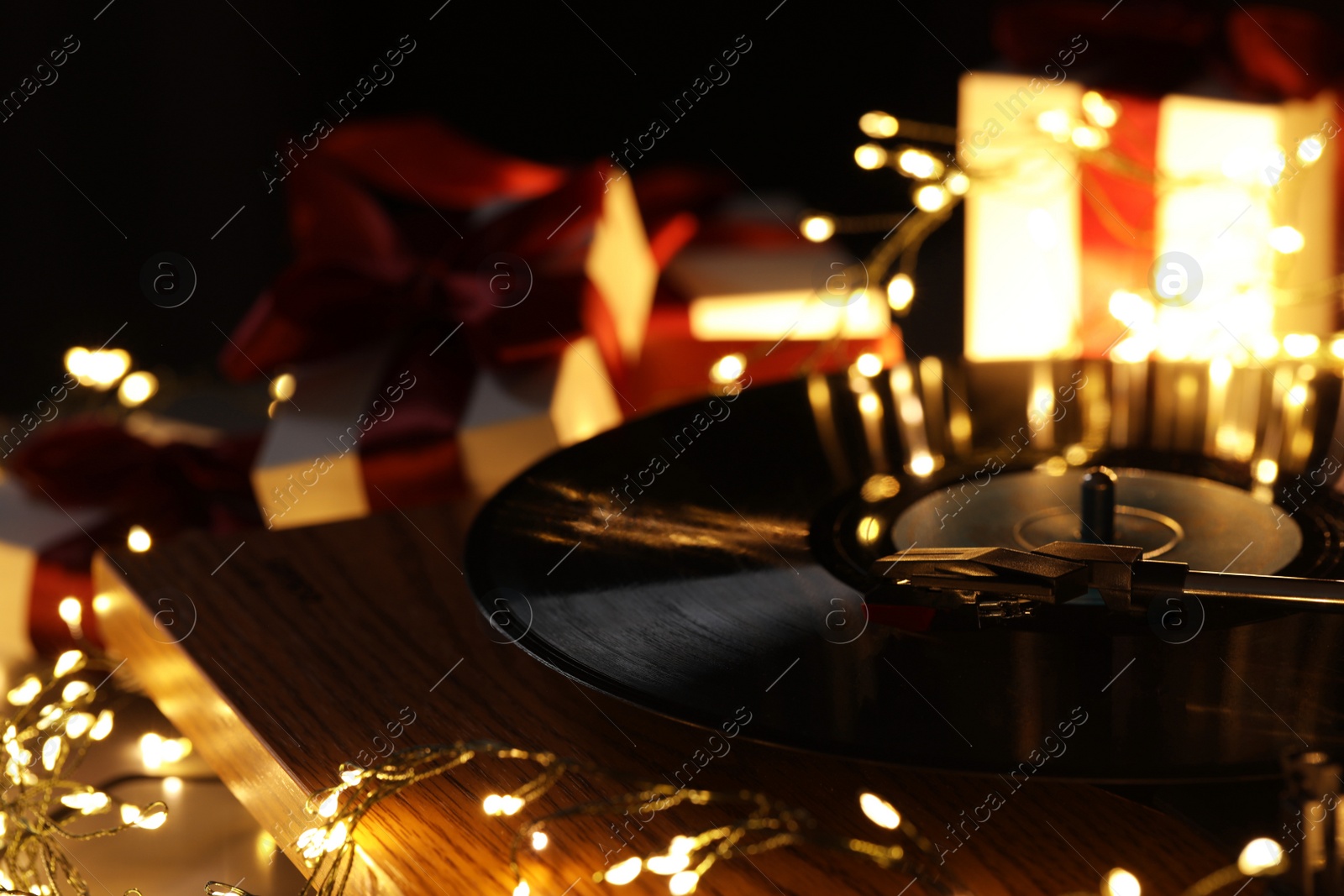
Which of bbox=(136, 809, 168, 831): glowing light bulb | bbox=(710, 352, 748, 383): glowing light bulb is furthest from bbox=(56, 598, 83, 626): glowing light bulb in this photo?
bbox=(710, 352, 748, 383): glowing light bulb

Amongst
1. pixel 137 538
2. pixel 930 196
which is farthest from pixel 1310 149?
pixel 137 538

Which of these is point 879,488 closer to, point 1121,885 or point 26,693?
point 1121,885

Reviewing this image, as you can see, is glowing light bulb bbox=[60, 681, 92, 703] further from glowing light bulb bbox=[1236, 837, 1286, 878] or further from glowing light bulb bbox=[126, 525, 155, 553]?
glowing light bulb bbox=[1236, 837, 1286, 878]

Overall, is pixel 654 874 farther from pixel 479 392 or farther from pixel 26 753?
pixel 479 392

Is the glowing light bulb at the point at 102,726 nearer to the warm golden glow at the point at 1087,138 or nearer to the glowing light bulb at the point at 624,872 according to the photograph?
the glowing light bulb at the point at 624,872

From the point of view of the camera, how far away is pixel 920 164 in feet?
2.73

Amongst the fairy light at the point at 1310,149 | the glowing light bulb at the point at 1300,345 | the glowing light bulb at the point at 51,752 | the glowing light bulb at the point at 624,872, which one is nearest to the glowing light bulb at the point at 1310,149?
the fairy light at the point at 1310,149

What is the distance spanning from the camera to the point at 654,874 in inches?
15.5

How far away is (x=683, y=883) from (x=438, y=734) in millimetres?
126

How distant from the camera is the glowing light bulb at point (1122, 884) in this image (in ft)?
1.25

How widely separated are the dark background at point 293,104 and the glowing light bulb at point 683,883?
0.89 metres

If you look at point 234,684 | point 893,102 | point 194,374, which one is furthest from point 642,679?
point 194,374

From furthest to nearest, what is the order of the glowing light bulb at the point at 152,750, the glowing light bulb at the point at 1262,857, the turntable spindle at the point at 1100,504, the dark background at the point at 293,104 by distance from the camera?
the dark background at the point at 293,104 < the glowing light bulb at the point at 152,750 < the turntable spindle at the point at 1100,504 < the glowing light bulb at the point at 1262,857

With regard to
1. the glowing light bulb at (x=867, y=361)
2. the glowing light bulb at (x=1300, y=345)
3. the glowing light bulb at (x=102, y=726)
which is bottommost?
the glowing light bulb at (x=1300, y=345)
